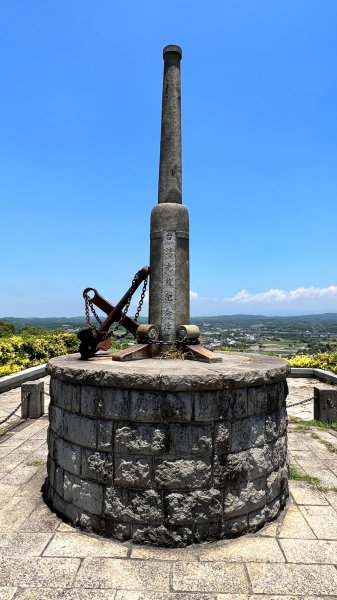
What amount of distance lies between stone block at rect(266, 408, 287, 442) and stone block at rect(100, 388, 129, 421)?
1477mm

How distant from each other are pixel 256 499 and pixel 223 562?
74 centimetres

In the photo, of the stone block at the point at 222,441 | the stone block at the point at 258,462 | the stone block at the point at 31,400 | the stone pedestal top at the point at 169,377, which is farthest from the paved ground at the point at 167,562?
the stone block at the point at 31,400

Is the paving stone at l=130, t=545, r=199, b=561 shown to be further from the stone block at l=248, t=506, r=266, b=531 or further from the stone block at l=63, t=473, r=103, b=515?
the stone block at l=248, t=506, r=266, b=531

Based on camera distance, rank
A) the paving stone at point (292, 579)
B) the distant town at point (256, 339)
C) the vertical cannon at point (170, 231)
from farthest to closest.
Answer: the distant town at point (256, 339) < the vertical cannon at point (170, 231) < the paving stone at point (292, 579)

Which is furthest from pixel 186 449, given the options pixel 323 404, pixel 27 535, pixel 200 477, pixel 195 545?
pixel 323 404

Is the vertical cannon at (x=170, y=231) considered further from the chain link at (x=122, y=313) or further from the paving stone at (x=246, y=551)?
the paving stone at (x=246, y=551)

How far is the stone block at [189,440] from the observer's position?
3672 mm

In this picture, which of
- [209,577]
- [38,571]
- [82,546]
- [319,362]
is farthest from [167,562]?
[319,362]

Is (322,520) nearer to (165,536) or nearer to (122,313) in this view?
(165,536)

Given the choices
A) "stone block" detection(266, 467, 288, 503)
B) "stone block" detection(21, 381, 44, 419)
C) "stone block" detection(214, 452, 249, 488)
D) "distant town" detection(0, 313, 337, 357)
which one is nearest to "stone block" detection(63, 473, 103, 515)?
"stone block" detection(214, 452, 249, 488)

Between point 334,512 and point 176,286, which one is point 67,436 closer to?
point 176,286

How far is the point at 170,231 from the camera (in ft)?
18.4

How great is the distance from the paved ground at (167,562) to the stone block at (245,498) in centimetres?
24

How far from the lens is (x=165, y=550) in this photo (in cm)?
359
